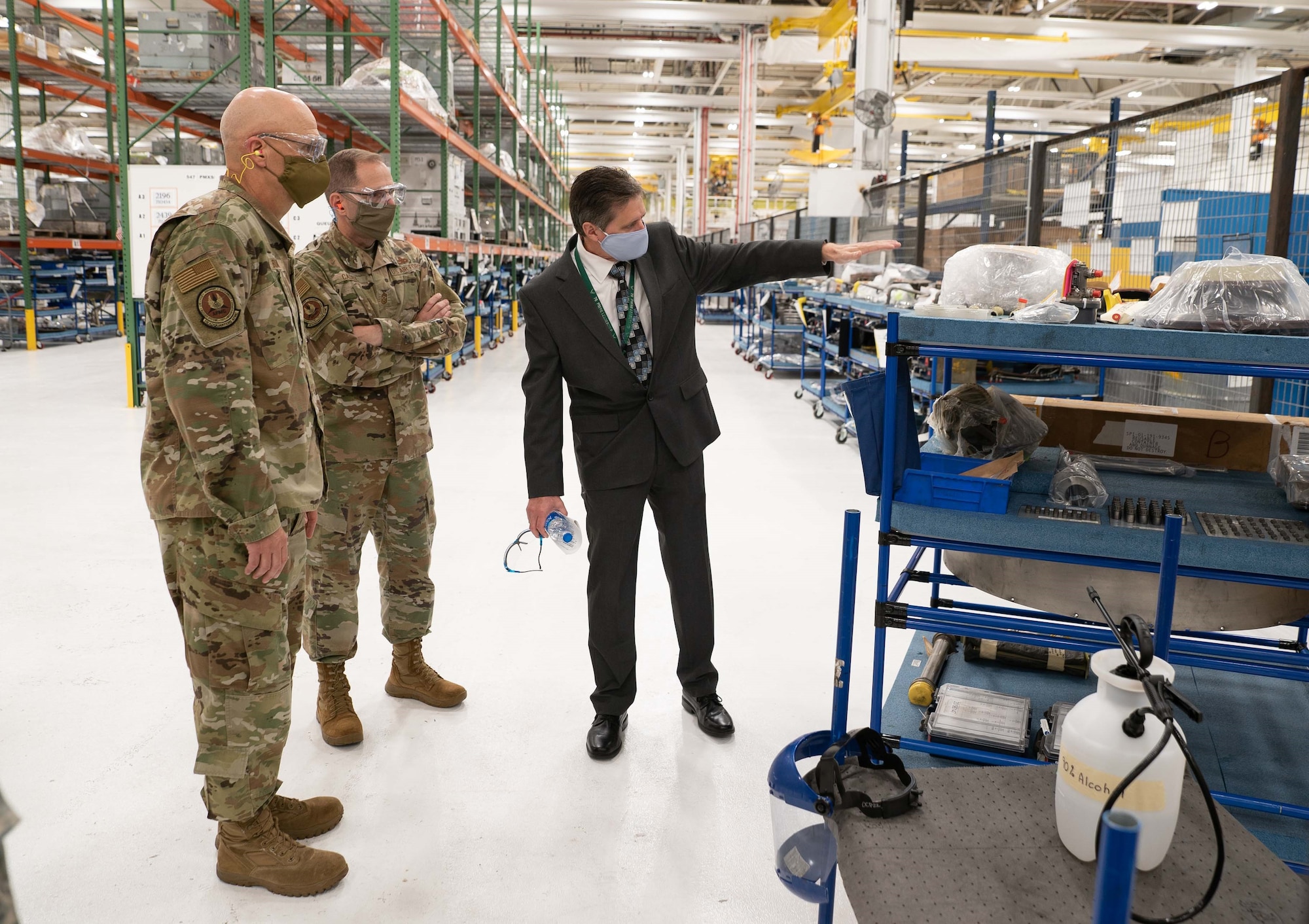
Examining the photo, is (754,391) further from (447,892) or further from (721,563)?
(447,892)

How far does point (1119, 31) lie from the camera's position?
1538 centimetres

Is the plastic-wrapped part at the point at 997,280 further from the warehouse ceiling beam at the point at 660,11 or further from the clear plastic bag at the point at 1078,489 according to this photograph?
the warehouse ceiling beam at the point at 660,11

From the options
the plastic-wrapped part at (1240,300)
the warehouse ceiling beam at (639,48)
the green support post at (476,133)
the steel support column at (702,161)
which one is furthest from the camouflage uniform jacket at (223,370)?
the steel support column at (702,161)

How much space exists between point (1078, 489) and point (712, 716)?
1.29 metres

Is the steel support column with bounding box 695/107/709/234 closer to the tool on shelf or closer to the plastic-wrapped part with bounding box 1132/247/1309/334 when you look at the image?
the tool on shelf

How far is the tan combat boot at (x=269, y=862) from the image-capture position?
2174 mm

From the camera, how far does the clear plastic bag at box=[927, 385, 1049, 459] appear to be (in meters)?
2.50

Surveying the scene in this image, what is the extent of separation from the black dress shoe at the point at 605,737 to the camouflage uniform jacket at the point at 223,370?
120 centimetres

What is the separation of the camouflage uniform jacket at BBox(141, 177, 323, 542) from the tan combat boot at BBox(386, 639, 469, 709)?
3.78 ft

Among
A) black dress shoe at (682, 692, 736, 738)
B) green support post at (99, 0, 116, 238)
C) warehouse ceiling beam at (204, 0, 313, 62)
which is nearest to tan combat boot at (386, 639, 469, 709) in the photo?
black dress shoe at (682, 692, 736, 738)

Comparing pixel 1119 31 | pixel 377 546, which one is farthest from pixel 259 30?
pixel 1119 31

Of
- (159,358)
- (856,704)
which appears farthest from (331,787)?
(856,704)

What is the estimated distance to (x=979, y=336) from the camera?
203cm

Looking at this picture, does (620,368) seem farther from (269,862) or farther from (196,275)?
(269,862)
